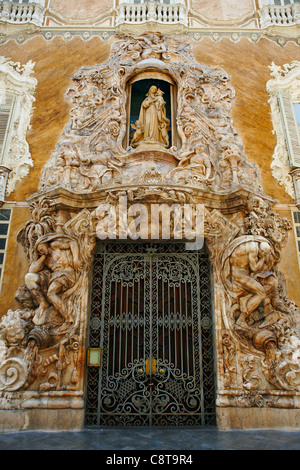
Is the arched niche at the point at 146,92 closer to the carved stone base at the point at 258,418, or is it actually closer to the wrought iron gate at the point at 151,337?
the wrought iron gate at the point at 151,337

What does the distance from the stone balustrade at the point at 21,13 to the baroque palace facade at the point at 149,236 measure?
128cm

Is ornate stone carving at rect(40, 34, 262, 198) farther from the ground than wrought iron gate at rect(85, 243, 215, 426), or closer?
A: farther from the ground

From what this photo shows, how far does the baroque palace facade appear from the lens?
21.2 ft

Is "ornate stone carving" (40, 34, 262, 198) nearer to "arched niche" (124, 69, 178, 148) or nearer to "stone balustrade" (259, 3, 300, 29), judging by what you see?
"arched niche" (124, 69, 178, 148)

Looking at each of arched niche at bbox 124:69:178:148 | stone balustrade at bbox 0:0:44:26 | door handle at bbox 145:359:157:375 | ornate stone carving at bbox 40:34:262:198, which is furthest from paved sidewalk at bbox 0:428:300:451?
stone balustrade at bbox 0:0:44:26

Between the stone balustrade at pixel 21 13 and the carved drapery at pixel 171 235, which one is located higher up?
the stone balustrade at pixel 21 13

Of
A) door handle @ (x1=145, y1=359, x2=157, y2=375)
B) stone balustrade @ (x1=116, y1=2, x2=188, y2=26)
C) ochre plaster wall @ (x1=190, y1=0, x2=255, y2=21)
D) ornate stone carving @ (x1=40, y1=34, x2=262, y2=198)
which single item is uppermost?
ochre plaster wall @ (x1=190, y1=0, x2=255, y2=21)

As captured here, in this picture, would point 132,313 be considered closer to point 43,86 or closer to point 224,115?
point 224,115

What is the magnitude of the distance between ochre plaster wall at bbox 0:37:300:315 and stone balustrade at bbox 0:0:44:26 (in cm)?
69

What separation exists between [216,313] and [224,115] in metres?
4.66

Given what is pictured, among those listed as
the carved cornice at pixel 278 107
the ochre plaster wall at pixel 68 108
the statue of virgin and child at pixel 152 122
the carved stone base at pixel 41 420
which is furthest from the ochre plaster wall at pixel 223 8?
the carved stone base at pixel 41 420

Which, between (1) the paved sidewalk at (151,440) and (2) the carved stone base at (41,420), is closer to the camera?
(1) the paved sidewalk at (151,440)

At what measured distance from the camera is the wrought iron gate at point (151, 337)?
21.8ft
